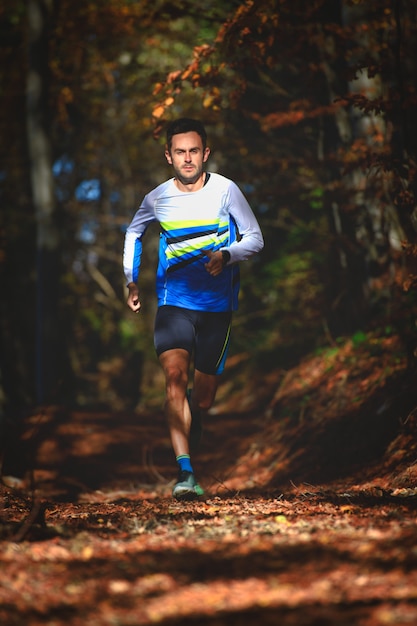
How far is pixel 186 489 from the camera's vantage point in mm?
5715

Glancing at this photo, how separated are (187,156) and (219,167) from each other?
8.11 meters

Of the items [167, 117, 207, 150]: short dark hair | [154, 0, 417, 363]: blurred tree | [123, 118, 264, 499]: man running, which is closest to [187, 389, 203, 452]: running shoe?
[123, 118, 264, 499]: man running

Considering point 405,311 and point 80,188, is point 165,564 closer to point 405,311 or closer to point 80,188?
point 405,311

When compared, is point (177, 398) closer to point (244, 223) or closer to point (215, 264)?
point (215, 264)

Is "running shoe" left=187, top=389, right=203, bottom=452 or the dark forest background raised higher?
the dark forest background

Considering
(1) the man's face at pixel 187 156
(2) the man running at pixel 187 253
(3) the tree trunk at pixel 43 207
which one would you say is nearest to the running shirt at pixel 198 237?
(2) the man running at pixel 187 253

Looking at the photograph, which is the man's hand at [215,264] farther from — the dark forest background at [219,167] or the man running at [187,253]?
the dark forest background at [219,167]

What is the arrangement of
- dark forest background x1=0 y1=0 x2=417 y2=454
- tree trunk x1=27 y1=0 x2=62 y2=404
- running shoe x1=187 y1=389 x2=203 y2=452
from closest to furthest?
running shoe x1=187 y1=389 x2=203 y2=452, dark forest background x1=0 y1=0 x2=417 y2=454, tree trunk x1=27 y1=0 x2=62 y2=404

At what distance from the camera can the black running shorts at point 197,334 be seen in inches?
241

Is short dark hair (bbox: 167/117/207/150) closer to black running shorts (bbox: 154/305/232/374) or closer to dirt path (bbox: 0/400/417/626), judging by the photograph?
black running shorts (bbox: 154/305/232/374)

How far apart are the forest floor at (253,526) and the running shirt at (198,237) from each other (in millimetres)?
1442

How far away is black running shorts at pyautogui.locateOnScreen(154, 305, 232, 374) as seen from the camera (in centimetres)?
613

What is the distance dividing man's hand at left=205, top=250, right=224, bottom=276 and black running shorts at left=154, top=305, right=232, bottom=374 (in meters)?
0.56

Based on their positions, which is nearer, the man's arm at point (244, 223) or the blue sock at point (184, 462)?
the blue sock at point (184, 462)
